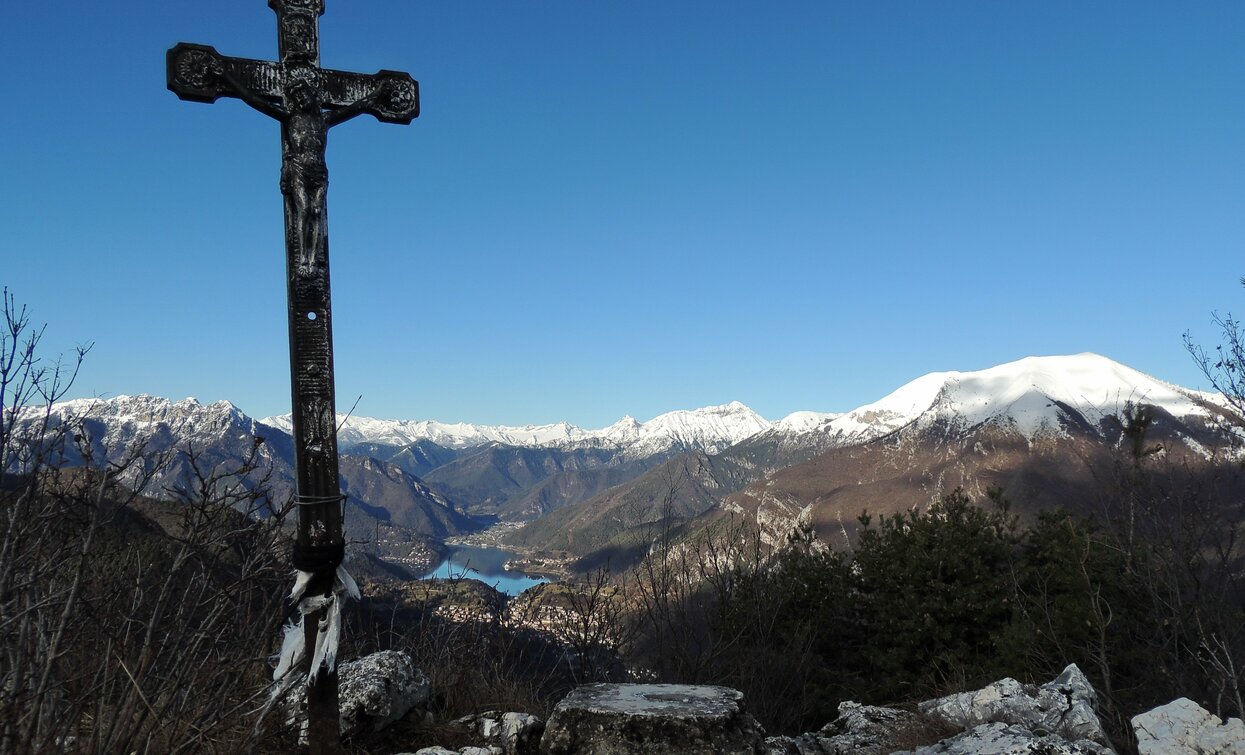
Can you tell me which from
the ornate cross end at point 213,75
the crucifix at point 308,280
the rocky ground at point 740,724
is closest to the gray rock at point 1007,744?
the rocky ground at point 740,724

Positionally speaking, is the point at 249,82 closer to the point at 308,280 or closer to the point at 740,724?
the point at 308,280

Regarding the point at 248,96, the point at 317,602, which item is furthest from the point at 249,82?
the point at 317,602

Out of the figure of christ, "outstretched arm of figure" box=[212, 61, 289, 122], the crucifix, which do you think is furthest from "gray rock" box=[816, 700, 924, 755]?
"outstretched arm of figure" box=[212, 61, 289, 122]

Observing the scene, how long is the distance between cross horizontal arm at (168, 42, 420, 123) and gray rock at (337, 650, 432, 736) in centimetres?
435

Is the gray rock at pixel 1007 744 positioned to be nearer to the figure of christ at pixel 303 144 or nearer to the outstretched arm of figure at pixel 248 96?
the figure of christ at pixel 303 144

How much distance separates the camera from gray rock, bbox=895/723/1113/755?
17.7 feet

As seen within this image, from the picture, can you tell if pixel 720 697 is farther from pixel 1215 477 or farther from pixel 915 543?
pixel 915 543

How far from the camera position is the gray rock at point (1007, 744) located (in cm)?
539

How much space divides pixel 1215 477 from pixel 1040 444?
678 ft

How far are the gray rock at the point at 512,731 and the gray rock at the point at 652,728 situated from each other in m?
0.68

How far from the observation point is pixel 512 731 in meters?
5.91

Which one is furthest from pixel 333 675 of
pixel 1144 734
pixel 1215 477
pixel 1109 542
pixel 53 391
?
pixel 1109 542

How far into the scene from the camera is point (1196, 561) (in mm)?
16422

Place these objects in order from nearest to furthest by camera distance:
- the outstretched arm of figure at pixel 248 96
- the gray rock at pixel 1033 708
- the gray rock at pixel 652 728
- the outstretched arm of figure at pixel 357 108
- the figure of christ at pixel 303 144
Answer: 1. the gray rock at pixel 652 728
2. the figure of christ at pixel 303 144
3. the outstretched arm of figure at pixel 248 96
4. the outstretched arm of figure at pixel 357 108
5. the gray rock at pixel 1033 708
